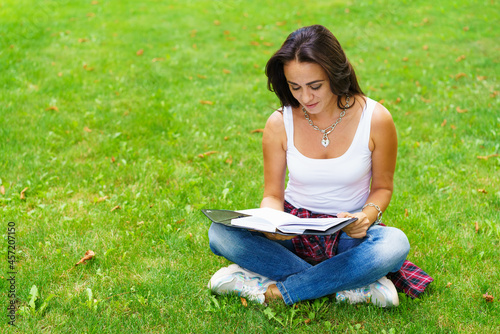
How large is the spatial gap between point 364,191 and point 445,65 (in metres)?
5.61

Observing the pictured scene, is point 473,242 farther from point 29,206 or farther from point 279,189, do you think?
point 29,206

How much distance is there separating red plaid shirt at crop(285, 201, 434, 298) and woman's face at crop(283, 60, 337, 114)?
75 cm

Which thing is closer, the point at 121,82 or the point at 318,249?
the point at 318,249

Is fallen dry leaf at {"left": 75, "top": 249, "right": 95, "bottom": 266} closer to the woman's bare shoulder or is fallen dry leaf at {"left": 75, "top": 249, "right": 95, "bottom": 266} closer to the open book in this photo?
the open book

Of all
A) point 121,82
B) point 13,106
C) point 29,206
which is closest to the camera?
point 29,206

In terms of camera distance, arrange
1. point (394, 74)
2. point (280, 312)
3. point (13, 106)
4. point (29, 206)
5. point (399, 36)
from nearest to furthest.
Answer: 1. point (280, 312)
2. point (29, 206)
3. point (13, 106)
4. point (394, 74)
5. point (399, 36)

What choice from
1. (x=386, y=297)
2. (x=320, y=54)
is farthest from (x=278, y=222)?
(x=320, y=54)

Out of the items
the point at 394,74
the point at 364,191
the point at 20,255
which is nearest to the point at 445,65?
the point at 394,74

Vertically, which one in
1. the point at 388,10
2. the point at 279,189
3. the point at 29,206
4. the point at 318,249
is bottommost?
the point at 29,206

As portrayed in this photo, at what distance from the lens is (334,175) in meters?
3.21

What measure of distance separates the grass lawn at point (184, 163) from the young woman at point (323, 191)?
14cm

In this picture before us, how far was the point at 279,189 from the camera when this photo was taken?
11.4 feet

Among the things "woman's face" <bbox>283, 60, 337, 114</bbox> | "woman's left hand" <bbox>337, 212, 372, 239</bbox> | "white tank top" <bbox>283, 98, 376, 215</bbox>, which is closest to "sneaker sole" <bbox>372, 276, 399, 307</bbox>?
"woman's left hand" <bbox>337, 212, 372, 239</bbox>

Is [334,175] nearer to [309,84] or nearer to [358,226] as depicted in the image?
[358,226]
